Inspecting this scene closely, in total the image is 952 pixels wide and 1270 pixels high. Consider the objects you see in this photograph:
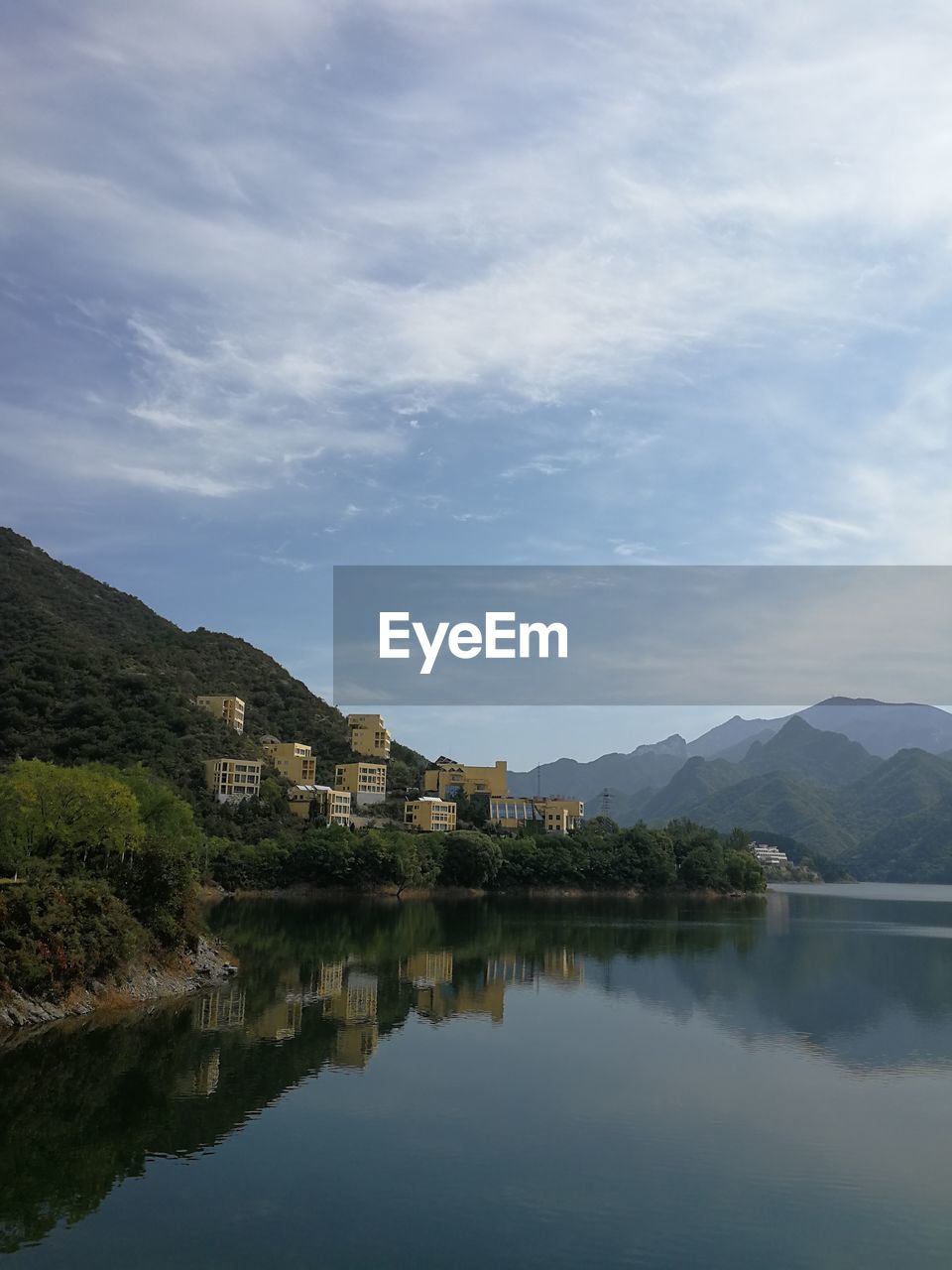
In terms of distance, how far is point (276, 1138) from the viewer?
15102 mm

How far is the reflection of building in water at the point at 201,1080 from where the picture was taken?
17.4m

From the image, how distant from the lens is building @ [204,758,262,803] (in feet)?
217

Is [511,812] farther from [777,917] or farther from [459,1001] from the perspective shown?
[459,1001]

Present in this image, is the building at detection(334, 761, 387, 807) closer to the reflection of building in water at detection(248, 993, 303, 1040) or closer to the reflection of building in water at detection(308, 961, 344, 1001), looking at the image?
the reflection of building in water at detection(308, 961, 344, 1001)

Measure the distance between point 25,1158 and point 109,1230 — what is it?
3.18m


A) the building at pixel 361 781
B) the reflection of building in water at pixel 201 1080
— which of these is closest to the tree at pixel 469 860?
the building at pixel 361 781

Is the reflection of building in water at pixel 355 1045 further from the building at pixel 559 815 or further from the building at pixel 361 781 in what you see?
the building at pixel 559 815

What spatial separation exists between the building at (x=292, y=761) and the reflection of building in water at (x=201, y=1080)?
59859 mm

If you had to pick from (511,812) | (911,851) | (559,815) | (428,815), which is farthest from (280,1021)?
(911,851)

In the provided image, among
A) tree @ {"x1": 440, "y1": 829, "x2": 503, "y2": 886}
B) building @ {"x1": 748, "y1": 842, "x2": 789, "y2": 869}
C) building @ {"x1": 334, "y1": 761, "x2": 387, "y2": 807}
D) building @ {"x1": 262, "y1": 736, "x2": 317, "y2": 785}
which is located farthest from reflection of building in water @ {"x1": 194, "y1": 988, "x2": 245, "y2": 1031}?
building @ {"x1": 748, "y1": 842, "x2": 789, "y2": 869}

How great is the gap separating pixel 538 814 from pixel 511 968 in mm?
57347

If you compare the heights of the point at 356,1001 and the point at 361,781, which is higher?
the point at 361,781

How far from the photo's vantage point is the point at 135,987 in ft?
77.5

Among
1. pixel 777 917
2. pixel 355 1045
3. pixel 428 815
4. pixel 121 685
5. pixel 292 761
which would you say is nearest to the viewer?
pixel 355 1045
